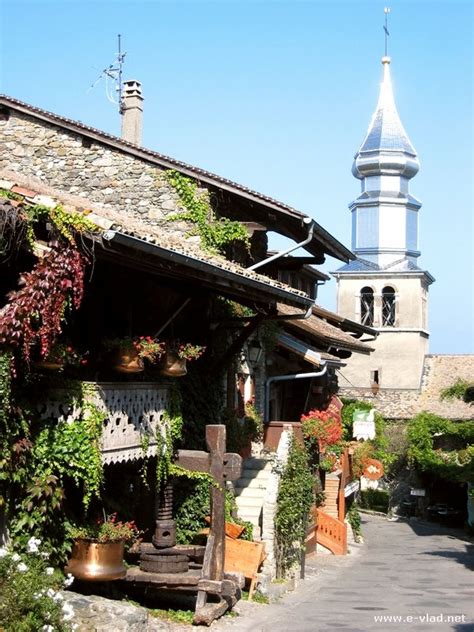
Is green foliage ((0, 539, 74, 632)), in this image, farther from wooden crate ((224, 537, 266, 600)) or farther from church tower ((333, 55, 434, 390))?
church tower ((333, 55, 434, 390))

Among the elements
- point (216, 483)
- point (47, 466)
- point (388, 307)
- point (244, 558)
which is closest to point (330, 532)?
point (244, 558)

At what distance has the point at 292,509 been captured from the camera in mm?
15945

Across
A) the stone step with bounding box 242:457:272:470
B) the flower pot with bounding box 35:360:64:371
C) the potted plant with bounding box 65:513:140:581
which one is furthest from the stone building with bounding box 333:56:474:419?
the flower pot with bounding box 35:360:64:371

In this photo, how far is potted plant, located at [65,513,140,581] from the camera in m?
10.3

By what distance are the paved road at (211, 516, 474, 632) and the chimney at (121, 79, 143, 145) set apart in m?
9.01

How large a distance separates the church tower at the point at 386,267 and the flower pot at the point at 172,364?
128ft

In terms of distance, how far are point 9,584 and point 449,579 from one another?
42.9ft

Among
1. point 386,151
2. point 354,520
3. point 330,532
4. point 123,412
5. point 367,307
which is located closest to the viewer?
point 123,412

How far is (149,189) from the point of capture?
16.8 metres

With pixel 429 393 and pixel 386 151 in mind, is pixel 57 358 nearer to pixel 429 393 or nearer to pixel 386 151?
pixel 429 393

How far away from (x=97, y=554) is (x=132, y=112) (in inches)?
437

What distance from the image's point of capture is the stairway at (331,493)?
23.3 m

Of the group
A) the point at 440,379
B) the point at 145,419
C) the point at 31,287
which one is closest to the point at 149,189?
the point at 145,419

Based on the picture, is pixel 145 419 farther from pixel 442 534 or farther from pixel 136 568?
pixel 442 534
